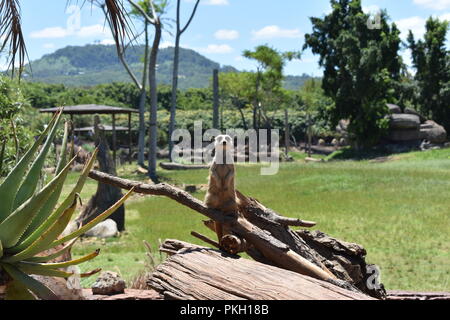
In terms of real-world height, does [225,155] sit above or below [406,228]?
above

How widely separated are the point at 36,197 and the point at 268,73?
41844 millimetres

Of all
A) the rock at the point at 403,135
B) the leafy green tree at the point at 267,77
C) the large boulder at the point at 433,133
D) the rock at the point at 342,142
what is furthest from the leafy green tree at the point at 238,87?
the large boulder at the point at 433,133

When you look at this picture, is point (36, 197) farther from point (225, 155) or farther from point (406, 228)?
point (406, 228)

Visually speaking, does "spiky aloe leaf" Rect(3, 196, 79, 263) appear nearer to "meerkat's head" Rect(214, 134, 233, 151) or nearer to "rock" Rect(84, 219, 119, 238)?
"meerkat's head" Rect(214, 134, 233, 151)

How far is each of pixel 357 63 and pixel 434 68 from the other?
5161mm

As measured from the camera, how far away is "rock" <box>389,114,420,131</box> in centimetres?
3097

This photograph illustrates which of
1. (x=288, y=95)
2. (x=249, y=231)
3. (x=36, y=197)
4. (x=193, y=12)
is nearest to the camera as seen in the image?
(x=36, y=197)

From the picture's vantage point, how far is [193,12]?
26.1 meters

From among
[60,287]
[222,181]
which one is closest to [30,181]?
[60,287]

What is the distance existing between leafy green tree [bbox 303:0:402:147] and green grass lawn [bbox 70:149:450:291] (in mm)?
10513

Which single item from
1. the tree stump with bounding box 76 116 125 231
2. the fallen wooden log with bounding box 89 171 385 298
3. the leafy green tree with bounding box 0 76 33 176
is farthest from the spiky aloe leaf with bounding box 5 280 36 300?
the tree stump with bounding box 76 116 125 231

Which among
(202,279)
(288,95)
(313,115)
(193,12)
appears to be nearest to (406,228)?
(202,279)

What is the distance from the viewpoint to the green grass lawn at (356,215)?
775 centimetres
